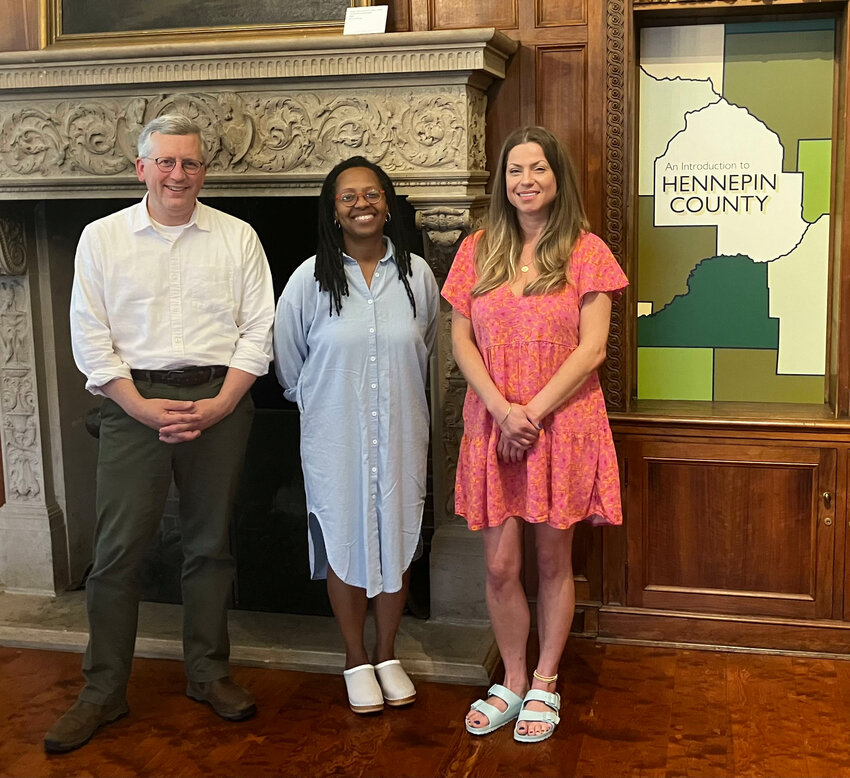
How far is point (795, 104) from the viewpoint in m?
3.38

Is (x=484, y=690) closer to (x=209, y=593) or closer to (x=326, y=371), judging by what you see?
(x=209, y=593)

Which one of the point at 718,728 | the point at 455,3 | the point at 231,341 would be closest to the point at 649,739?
the point at 718,728

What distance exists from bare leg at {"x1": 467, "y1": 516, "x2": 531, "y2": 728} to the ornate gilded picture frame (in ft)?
5.27

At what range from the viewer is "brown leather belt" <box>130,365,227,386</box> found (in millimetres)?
2922

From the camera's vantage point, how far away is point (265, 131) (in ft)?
10.9

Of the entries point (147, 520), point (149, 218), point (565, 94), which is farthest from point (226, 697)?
point (565, 94)

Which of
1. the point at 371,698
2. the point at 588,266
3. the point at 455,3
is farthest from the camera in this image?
the point at 455,3

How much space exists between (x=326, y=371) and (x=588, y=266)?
0.74 metres

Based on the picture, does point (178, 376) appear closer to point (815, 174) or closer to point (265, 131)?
point (265, 131)

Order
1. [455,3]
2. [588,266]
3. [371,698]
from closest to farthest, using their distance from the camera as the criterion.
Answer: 1. [588,266]
2. [371,698]
3. [455,3]

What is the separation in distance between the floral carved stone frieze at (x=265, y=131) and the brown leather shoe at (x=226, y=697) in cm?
151

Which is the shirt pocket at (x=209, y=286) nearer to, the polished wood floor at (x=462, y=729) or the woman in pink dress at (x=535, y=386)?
the woman in pink dress at (x=535, y=386)

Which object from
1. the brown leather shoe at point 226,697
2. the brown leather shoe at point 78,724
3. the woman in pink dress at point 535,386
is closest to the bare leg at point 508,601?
the woman in pink dress at point 535,386

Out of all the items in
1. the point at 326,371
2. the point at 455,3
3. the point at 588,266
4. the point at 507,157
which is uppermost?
the point at 455,3
